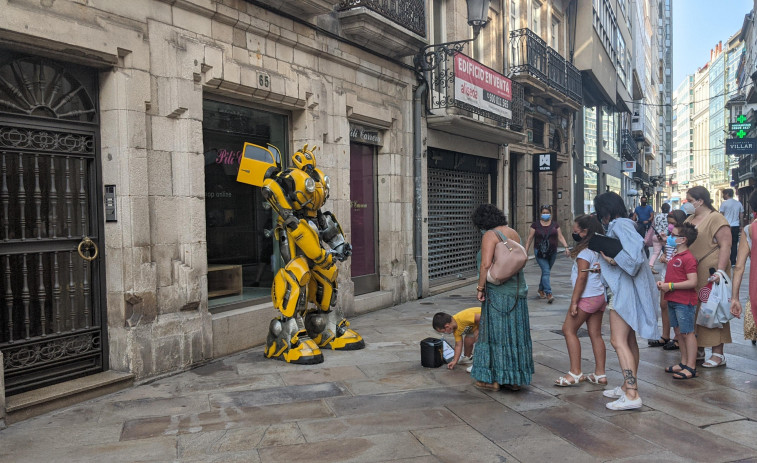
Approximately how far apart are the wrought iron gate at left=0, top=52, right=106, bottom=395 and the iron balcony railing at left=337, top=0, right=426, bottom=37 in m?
4.36

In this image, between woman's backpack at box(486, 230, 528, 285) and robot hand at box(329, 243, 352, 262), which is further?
robot hand at box(329, 243, 352, 262)

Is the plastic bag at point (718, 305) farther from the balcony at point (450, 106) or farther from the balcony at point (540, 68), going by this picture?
the balcony at point (540, 68)

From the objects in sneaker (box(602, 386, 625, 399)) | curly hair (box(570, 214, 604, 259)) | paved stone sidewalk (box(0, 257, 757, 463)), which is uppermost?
curly hair (box(570, 214, 604, 259))

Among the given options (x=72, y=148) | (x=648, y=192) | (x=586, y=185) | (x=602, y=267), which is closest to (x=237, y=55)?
(x=72, y=148)

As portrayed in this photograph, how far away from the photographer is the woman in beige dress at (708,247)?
5.84m

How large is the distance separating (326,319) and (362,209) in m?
3.34

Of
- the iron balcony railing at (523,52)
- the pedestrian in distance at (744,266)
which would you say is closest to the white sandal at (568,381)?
the pedestrian in distance at (744,266)

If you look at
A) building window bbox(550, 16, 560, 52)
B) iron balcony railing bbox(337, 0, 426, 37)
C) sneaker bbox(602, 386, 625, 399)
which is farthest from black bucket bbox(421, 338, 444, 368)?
building window bbox(550, 16, 560, 52)

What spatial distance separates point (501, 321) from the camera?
515 cm

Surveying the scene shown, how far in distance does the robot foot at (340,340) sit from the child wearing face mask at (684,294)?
3.20 meters

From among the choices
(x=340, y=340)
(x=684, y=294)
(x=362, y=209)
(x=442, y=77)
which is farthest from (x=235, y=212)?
(x=442, y=77)

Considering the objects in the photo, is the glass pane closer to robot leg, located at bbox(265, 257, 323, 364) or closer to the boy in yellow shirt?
robot leg, located at bbox(265, 257, 323, 364)

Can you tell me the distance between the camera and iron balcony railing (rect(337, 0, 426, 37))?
8867 millimetres

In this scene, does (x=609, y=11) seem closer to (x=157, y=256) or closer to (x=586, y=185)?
(x=586, y=185)
